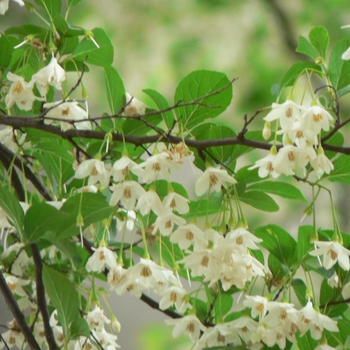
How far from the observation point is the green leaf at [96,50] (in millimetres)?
649

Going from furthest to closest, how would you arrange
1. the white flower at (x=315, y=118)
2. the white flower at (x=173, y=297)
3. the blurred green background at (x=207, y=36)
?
the blurred green background at (x=207, y=36), the white flower at (x=173, y=297), the white flower at (x=315, y=118)

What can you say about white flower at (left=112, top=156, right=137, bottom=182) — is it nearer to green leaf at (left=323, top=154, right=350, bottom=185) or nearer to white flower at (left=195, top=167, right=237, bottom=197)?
white flower at (left=195, top=167, right=237, bottom=197)

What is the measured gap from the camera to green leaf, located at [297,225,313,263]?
0.64m

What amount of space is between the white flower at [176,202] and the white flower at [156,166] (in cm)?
3

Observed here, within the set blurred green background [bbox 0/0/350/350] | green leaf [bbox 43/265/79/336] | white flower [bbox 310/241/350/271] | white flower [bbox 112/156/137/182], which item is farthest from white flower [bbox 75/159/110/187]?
blurred green background [bbox 0/0/350/350]

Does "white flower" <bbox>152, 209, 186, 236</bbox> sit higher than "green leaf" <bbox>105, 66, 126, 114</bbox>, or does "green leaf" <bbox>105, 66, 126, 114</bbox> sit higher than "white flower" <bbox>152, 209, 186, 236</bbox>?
"green leaf" <bbox>105, 66, 126, 114</bbox>

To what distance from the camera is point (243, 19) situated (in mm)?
3127

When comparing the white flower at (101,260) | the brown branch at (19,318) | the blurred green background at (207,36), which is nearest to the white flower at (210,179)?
the white flower at (101,260)

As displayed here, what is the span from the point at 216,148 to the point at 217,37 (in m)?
2.59

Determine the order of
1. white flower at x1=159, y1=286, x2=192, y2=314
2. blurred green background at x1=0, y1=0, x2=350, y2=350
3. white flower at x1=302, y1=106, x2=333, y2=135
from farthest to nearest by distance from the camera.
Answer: blurred green background at x1=0, y1=0, x2=350, y2=350 → white flower at x1=159, y1=286, x2=192, y2=314 → white flower at x1=302, y1=106, x2=333, y2=135

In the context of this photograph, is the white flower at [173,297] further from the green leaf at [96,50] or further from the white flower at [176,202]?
the green leaf at [96,50]

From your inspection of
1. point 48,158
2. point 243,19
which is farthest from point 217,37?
point 48,158

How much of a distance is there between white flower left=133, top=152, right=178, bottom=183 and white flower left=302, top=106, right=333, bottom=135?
4.7 inches

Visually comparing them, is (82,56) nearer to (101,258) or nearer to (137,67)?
(101,258)
